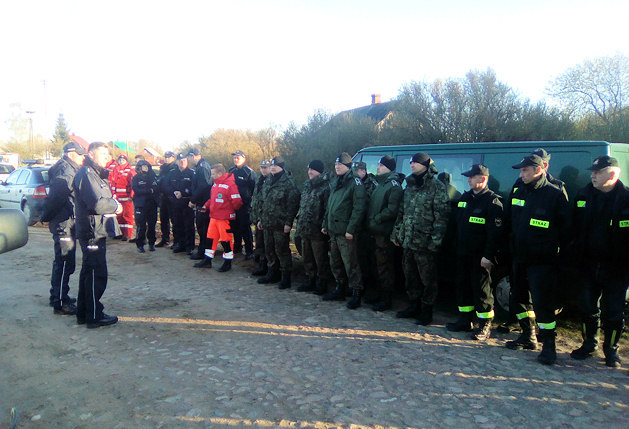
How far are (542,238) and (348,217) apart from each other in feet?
8.18

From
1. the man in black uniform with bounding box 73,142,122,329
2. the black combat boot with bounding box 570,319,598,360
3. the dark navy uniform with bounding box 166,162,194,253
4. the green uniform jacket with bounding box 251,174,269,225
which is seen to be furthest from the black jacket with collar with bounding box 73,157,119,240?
the black combat boot with bounding box 570,319,598,360

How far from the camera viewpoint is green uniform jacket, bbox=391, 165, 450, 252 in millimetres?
5027

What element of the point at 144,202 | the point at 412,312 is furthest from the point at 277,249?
the point at 144,202

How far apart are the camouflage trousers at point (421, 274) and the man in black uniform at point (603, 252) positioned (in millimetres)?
1511

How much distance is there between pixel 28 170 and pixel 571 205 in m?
14.2

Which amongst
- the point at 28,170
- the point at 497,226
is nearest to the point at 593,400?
the point at 497,226

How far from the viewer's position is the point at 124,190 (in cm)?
1035

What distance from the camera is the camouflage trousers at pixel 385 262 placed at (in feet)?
18.7

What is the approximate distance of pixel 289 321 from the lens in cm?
520

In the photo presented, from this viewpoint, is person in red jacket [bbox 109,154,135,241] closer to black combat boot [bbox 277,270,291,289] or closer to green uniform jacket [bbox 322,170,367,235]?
black combat boot [bbox 277,270,291,289]

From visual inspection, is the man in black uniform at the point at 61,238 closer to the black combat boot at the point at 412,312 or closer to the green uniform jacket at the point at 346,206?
the green uniform jacket at the point at 346,206

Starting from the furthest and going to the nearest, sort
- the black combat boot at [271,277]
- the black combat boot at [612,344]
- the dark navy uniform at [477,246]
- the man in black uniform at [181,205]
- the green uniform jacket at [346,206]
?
the man in black uniform at [181,205] → the black combat boot at [271,277] → the green uniform jacket at [346,206] → the dark navy uniform at [477,246] → the black combat boot at [612,344]

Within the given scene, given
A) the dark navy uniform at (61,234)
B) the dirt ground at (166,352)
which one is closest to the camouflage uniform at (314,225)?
the dirt ground at (166,352)

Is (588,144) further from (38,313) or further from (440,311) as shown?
(38,313)
